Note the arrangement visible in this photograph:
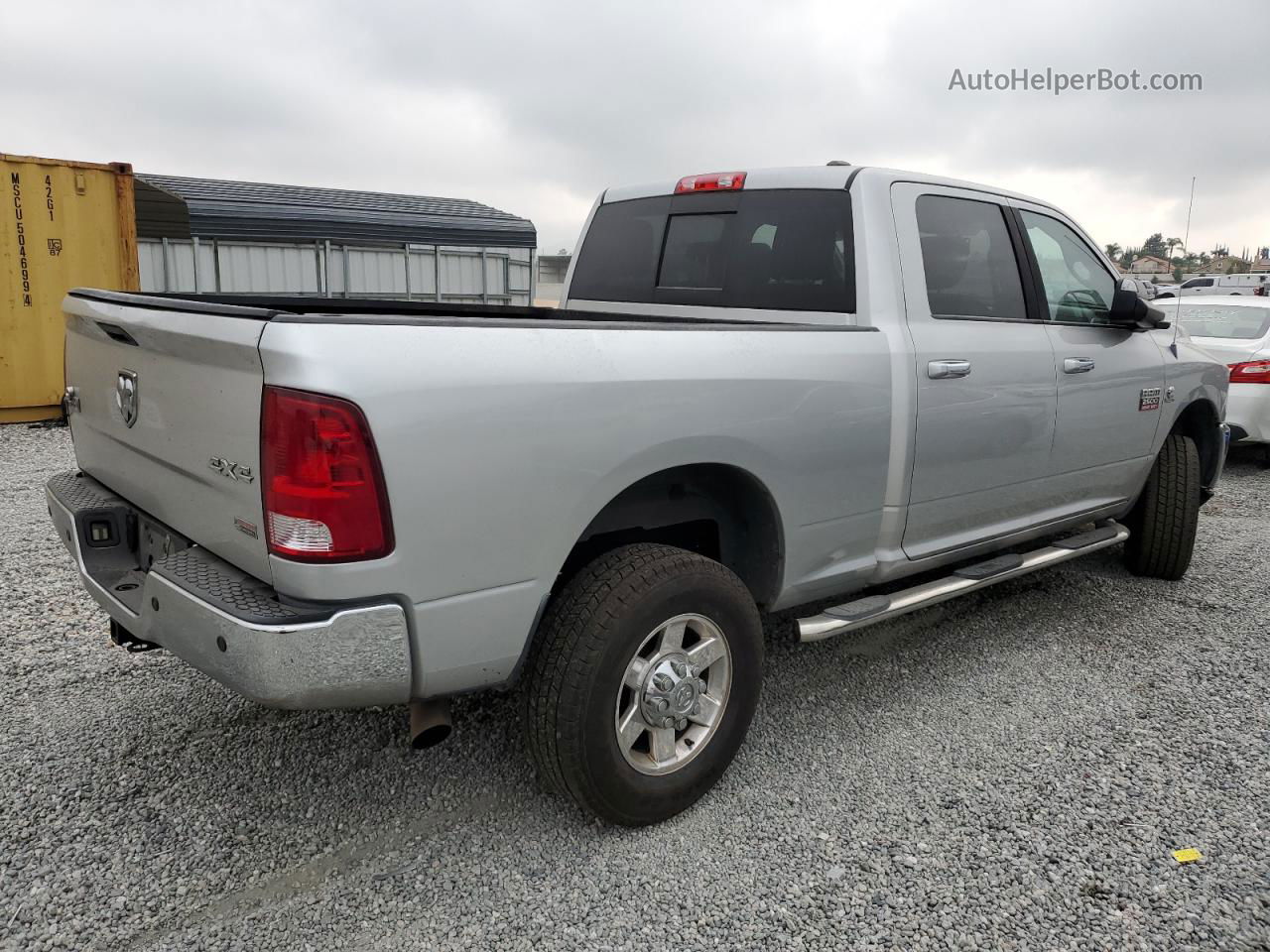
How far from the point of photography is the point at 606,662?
8.07 ft

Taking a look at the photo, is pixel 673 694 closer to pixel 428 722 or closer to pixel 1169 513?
pixel 428 722

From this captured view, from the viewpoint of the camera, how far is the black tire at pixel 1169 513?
4867mm

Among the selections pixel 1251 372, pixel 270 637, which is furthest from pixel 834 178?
pixel 1251 372

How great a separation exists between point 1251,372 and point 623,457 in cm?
805

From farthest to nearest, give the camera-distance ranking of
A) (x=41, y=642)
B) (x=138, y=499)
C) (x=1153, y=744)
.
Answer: (x=41, y=642) → (x=1153, y=744) → (x=138, y=499)

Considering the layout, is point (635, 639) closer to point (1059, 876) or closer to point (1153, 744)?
point (1059, 876)

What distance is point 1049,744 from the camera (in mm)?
3295

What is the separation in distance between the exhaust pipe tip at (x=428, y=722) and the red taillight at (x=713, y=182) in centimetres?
237

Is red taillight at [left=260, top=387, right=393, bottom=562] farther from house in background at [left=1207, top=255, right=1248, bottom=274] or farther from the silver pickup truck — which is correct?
house in background at [left=1207, top=255, right=1248, bottom=274]

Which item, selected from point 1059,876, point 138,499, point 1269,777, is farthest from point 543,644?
point 1269,777

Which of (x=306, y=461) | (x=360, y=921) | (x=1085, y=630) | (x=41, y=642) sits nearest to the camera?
(x=306, y=461)

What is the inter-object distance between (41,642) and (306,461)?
2.65 m

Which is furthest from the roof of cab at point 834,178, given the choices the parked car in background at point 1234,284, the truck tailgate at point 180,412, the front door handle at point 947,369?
the parked car in background at point 1234,284

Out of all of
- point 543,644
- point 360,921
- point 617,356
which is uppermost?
point 617,356
